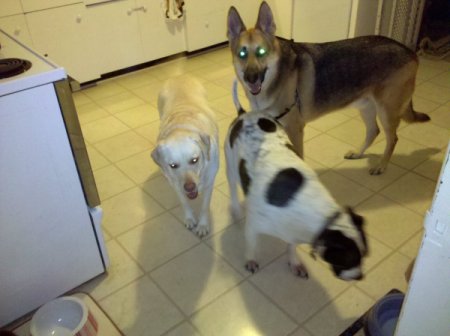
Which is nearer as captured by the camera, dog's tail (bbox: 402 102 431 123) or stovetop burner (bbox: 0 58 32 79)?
stovetop burner (bbox: 0 58 32 79)

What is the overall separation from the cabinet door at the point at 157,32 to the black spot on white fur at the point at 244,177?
110 inches

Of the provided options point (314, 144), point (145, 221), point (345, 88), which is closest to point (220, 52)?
point (314, 144)

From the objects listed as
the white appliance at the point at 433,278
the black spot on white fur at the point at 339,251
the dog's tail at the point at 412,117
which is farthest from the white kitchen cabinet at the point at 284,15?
the white appliance at the point at 433,278

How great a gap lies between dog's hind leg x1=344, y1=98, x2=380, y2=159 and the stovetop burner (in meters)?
1.93

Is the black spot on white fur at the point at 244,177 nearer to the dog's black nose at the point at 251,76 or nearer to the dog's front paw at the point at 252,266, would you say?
Result: the dog's front paw at the point at 252,266

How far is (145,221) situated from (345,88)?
1441 mm

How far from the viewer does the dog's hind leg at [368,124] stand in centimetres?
263

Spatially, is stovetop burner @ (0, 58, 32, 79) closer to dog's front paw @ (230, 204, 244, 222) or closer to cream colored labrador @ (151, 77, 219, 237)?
cream colored labrador @ (151, 77, 219, 237)

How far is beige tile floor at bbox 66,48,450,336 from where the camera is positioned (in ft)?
5.97

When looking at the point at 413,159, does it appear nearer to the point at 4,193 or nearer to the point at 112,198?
the point at 112,198

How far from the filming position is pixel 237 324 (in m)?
1.78

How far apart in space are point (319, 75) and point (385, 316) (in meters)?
1.41

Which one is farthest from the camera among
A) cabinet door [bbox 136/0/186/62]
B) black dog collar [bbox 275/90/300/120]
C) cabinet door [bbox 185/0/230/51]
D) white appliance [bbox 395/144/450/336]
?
cabinet door [bbox 185/0/230/51]

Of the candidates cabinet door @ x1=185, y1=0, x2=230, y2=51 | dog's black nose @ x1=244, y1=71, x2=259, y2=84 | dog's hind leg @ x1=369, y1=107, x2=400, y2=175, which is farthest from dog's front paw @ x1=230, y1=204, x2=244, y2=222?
cabinet door @ x1=185, y1=0, x2=230, y2=51
